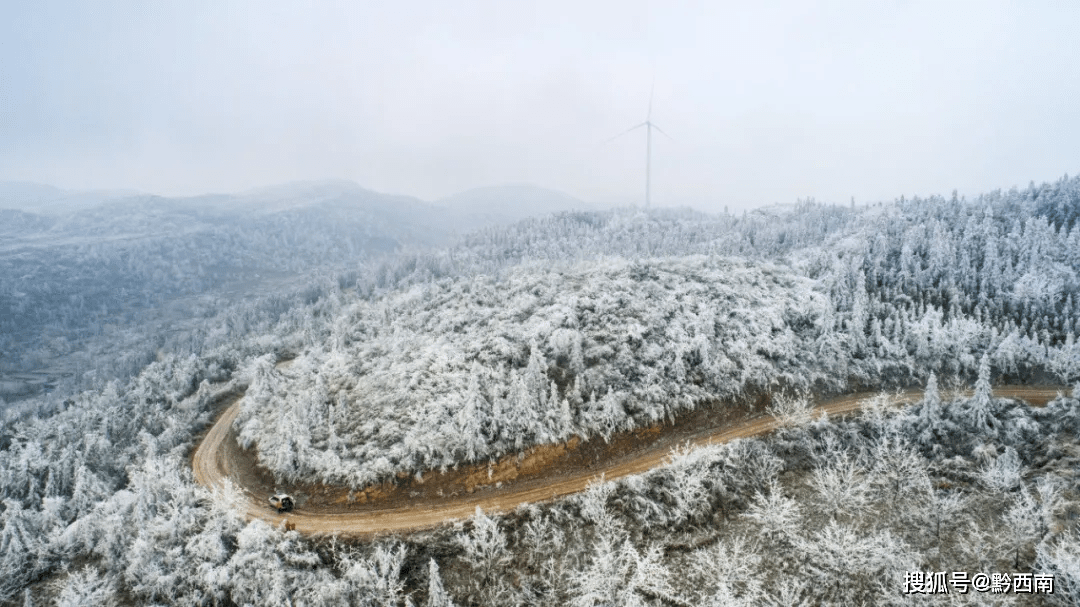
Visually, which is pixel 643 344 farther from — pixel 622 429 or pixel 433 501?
pixel 433 501

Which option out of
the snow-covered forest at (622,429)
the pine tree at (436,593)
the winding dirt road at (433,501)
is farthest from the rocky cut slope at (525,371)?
the pine tree at (436,593)

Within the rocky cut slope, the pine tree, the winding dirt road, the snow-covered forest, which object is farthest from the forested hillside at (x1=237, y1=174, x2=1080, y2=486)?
the pine tree

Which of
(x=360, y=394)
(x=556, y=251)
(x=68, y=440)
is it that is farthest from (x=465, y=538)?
(x=556, y=251)

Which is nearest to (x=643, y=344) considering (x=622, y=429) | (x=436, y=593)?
(x=622, y=429)

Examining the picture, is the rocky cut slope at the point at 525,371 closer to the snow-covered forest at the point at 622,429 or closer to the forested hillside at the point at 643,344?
the forested hillside at the point at 643,344

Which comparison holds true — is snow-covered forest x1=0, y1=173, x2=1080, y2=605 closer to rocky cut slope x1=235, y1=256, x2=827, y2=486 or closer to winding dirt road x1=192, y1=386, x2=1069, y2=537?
rocky cut slope x1=235, y1=256, x2=827, y2=486

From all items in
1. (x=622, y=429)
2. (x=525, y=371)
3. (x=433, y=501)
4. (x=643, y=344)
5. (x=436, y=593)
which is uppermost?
(x=643, y=344)

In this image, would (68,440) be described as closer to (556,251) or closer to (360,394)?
(360,394)
